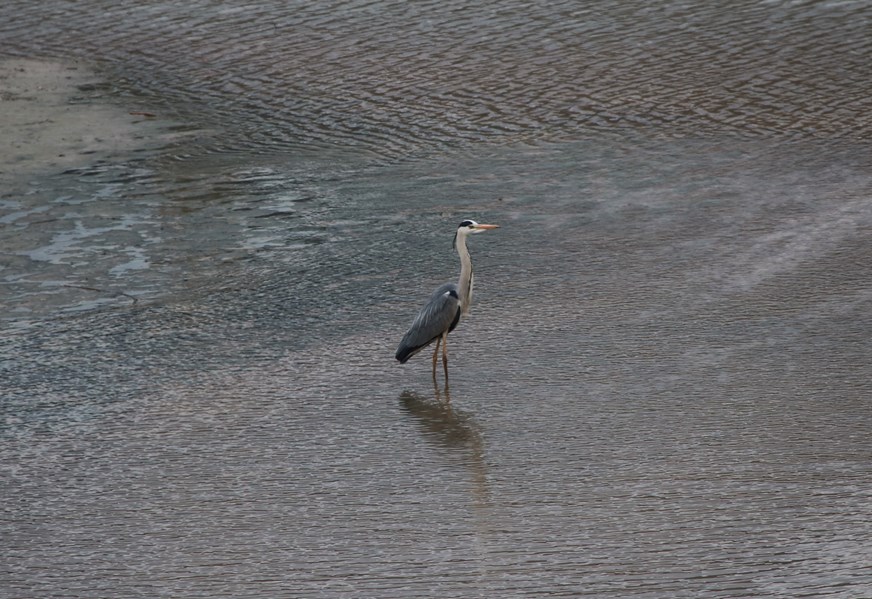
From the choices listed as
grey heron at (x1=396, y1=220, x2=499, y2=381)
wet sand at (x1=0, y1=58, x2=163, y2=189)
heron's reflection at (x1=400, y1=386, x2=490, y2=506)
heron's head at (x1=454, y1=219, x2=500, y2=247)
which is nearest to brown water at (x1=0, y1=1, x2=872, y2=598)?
heron's reflection at (x1=400, y1=386, x2=490, y2=506)

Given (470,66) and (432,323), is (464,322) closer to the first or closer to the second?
(432,323)

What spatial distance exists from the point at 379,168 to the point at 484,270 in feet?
8.99

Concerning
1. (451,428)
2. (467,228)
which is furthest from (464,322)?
(451,428)

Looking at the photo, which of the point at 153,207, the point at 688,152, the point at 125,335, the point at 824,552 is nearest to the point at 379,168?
the point at 153,207

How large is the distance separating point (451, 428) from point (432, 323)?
958mm

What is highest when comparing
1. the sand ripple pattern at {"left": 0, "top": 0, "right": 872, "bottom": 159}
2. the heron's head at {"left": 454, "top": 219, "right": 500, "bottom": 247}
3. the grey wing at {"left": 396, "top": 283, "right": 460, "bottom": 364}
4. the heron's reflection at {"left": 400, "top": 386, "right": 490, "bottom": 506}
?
the heron's head at {"left": 454, "top": 219, "right": 500, "bottom": 247}

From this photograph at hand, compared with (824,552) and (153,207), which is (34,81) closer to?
(153,207)

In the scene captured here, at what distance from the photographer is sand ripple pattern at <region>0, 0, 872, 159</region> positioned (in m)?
14.0

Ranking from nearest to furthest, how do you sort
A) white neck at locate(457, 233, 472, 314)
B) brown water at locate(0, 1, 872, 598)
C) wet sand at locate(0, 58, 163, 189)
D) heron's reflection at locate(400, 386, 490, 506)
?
brown water at locate(0, 1, 872, 598) → heron's reflection at locate(400, 386, 490, 506) → white neck at locate(457, 233, 472, 314) → wet sand at locate(0, 58, 163, 189)

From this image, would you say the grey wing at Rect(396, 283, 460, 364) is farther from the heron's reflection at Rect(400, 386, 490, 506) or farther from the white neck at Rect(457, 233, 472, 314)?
the heron's reflection at Rect(400, 386, 490, 506)

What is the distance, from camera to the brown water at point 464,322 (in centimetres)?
682

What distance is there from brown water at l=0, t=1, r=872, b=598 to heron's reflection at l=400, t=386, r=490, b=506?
3cm

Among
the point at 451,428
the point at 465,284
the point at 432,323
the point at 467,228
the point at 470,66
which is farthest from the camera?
the point at 470,66

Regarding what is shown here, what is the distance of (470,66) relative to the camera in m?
15.8
